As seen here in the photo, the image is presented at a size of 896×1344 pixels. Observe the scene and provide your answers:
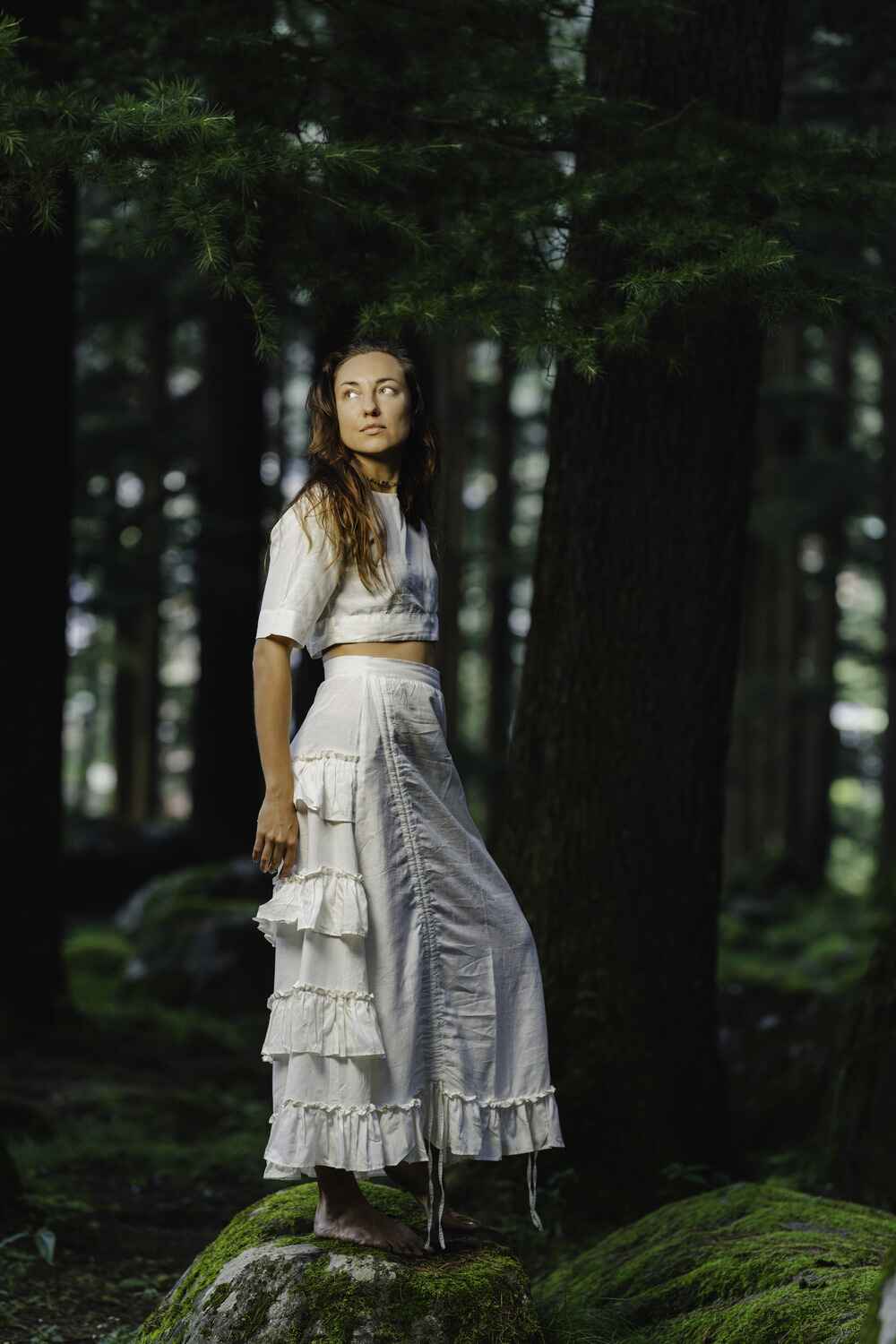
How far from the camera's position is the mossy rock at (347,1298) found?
367 centimetres

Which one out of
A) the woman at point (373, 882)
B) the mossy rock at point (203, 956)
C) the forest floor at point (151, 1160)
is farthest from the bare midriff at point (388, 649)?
the mossy rock at point (203, 956)

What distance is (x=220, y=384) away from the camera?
52.5 ft

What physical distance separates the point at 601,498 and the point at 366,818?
267 cm

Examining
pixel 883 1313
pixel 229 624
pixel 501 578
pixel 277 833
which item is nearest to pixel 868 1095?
pixel 277 833

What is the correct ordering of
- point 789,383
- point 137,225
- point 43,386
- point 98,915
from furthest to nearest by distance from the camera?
point 789,383 → point 98,915 → point 43,386 → point 137,225

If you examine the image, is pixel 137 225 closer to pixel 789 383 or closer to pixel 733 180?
pixel 733 180

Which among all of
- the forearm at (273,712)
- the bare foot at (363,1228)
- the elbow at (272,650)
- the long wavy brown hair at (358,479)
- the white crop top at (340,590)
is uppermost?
the long wavy brown hair at (358,479)

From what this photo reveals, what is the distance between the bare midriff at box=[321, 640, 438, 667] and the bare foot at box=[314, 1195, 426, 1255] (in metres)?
1.51

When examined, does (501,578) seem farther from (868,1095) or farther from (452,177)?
(452,177)

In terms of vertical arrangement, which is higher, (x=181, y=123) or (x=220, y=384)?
(x=220, y=384)

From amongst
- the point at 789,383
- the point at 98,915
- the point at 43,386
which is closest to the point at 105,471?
the point at 98,915

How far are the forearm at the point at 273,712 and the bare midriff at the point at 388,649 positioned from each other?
0.69 ft

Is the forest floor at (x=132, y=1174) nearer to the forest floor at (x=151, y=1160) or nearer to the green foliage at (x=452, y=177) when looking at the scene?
the forest floor at (x=151, y=1160)

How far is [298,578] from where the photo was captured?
13.0 feet
